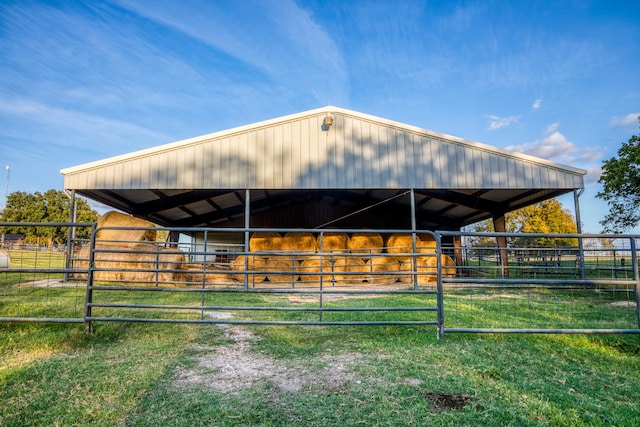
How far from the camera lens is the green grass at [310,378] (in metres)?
2.31

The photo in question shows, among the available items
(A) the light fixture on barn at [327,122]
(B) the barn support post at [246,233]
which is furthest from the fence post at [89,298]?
(A) the light fixture on barn at [327,122]

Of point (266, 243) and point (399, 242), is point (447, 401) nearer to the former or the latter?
point (399, 242)

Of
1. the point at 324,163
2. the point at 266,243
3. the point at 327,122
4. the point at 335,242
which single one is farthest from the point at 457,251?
the point at 327,122

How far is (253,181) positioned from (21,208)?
45257 millimetres

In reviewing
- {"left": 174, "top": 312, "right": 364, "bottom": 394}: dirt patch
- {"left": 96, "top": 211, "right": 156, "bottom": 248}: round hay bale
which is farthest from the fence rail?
{"left": 96, "top": 211, "right": 156, "bottom": 248}: round hay bale

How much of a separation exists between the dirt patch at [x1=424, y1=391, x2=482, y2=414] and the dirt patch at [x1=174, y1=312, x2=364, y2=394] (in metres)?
0.59

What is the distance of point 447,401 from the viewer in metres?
2.54

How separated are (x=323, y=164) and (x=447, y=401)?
8314 mm

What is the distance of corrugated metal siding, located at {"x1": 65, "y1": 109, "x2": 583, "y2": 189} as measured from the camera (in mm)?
10133

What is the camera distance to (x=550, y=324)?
499 cm

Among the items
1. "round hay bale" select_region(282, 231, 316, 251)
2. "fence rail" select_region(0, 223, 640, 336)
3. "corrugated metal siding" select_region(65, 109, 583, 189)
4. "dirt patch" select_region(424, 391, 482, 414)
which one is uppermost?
"corrugated metal siding" select_region(65, 109, 583, 189)

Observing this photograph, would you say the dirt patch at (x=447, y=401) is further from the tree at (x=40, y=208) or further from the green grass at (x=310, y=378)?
the tree at (x=40, y=208)

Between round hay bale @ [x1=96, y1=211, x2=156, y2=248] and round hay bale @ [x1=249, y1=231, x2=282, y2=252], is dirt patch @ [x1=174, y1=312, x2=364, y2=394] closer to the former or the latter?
round hay bale @ [x1=96, y1=211, x2=156, y2=248]

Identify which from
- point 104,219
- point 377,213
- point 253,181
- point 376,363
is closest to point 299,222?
point 377,213
